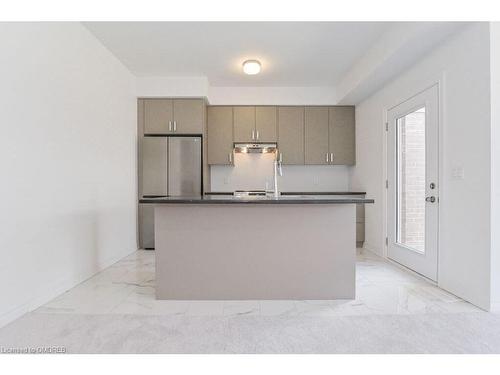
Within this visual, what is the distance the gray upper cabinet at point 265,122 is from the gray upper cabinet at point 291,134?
0.39 ft

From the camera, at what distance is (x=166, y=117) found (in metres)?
4.44

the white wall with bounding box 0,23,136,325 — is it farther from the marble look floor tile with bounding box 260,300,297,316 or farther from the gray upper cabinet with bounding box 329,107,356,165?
the gray upper cabinet with bounding box 329,107,356,165

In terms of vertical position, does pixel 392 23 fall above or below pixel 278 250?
above

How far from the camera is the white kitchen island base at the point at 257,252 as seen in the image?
252 centimetres

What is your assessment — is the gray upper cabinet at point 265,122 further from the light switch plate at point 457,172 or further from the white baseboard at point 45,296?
the white baseboard at point 45,296

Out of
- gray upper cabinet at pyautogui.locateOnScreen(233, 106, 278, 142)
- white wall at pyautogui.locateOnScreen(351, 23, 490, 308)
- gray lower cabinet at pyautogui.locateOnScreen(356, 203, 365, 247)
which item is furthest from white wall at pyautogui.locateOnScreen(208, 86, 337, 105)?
gray lower cabinet at pyautogui.locateOnScreen(356, 203, 365, 247)

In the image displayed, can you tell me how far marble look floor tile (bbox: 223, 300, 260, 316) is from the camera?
229 cm

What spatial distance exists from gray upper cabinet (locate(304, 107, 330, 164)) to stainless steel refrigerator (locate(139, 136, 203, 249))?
1.87 m

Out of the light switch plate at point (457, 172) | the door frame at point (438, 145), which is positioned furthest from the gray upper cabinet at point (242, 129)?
the light switch plate at point (457, 172)

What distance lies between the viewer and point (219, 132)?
485 cm

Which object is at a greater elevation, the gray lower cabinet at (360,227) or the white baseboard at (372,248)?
the gray lower cabinet at (360,227)

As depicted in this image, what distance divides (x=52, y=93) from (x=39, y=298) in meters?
1.75
